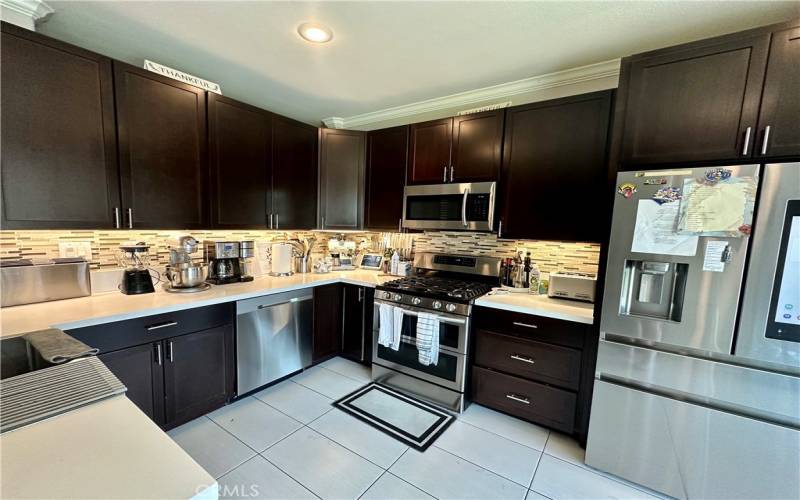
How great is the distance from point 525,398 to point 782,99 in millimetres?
2025

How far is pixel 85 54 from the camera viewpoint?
1.73m

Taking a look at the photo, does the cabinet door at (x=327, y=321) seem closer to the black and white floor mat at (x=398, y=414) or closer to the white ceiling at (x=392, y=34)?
the black and white floor mat at (x=398, y=414)

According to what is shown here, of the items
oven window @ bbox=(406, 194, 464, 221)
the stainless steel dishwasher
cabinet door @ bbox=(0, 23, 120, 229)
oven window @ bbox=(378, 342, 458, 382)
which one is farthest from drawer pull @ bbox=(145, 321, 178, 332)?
→ oven window @ bbox=(406, 194, 464, 221)

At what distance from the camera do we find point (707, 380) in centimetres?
150

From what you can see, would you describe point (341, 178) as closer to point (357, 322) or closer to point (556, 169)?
point (357, 322)

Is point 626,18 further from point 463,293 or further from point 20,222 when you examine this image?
point 20,222

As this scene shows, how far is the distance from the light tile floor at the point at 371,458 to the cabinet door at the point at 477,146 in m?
1.85

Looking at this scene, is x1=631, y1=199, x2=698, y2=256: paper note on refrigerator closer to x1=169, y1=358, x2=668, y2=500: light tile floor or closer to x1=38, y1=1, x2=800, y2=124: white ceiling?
x1=38, y1=1, x2=800, y2=124: white ceiling

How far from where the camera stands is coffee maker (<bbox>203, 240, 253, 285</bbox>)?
2.48 meters

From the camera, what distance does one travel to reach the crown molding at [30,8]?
1589 mm

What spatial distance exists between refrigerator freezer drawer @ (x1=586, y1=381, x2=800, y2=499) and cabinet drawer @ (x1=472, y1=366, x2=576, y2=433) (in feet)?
0.72

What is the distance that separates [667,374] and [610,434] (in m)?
0.47

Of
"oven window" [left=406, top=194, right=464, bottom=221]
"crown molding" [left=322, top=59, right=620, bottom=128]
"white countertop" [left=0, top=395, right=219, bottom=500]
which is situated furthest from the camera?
"oven window" [left=406, top=194, right=464, bottom=221]

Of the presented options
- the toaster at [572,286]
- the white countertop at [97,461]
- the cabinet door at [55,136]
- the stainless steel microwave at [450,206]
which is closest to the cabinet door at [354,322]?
the stainless steel microwave at [450,206]
